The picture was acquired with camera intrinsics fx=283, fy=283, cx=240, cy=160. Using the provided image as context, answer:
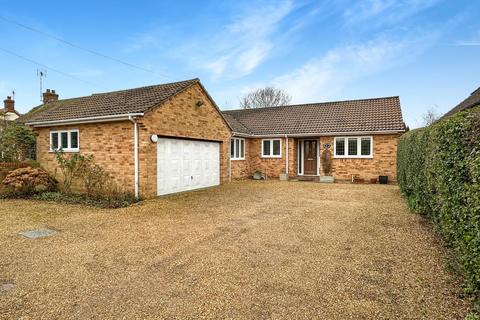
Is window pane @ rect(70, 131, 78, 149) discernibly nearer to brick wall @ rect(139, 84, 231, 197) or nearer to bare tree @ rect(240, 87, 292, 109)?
brick wall @ rect(139, 84, 231, 197)

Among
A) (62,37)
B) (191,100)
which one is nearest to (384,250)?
(191,100)

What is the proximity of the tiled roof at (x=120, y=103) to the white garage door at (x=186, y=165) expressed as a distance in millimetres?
1629

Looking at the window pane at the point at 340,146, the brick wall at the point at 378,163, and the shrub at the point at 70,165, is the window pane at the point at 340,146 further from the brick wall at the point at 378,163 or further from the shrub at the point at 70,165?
the shrub at the point at 70,165

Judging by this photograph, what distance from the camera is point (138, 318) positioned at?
2992mm

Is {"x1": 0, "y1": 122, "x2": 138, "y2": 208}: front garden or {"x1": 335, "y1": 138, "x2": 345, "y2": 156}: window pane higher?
{"x1": 335, "y1": 138, "x2": 345, "y2": 156}: window pane

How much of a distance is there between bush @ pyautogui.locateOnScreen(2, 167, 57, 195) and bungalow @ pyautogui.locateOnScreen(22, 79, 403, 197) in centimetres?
101

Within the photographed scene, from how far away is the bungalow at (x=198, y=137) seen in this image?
10.6 meters

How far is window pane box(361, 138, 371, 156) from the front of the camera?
1631 centimetres

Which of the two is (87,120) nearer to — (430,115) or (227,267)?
(227,267)

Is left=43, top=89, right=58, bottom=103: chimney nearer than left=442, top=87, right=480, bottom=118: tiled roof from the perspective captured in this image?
No

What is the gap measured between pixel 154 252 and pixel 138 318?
6.90 feet

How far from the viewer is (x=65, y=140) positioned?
12.5m

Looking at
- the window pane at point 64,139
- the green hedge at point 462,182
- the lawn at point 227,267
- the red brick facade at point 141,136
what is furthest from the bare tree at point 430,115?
the window pane at point 64,139

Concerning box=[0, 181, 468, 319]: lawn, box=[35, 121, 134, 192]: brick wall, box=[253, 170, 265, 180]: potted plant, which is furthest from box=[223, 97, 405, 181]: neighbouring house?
box=[0, 181, 468, 319]: lawn
